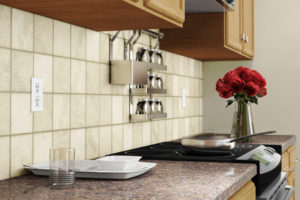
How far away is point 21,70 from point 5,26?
0.16 metres

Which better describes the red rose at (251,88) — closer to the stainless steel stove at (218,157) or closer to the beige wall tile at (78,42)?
the stainless steel stove at (218,157)

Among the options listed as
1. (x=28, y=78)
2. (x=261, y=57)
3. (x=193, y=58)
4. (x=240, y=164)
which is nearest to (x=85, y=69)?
(x=28, y=78)

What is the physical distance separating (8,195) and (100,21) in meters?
0.84

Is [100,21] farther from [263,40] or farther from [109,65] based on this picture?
[263,40]

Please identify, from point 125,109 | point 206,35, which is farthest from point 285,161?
point 125,109

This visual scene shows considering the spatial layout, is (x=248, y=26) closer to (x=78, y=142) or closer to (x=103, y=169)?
(x=78, y=142)

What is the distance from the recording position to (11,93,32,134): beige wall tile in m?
1.47

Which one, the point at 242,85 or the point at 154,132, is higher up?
the point at 242,85

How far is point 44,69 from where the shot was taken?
1627 millimetres

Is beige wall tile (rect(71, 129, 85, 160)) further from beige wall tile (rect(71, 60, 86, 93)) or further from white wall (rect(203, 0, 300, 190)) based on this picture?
white wall (rect(203, 0, 300, 190))

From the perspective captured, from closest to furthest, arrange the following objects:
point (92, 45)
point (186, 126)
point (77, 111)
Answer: point (77, 111) → point (92, 45) → point (186, 126)

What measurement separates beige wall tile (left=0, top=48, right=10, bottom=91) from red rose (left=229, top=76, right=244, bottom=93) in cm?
170

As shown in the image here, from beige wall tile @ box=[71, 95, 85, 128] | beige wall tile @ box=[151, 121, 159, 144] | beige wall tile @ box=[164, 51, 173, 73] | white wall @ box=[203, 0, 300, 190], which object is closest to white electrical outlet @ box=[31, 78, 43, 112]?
beige wall tile @ box=[71, 95, 85, 128]

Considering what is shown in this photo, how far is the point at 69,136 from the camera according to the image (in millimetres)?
1779
